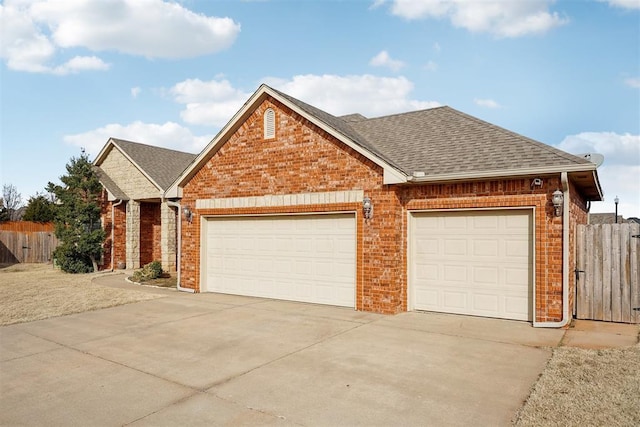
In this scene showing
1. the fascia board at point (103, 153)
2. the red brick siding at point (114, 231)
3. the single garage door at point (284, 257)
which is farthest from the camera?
the fascia board at point (103, 153)

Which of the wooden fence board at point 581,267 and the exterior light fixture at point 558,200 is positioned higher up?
the exterior light fixture at point 558,200

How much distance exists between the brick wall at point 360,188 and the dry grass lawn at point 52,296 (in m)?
2.43

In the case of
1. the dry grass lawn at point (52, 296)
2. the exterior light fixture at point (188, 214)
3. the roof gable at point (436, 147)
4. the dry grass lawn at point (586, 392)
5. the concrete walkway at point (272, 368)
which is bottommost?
the dry grass lawn at point (52, 296)

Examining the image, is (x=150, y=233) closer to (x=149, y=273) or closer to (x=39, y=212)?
(x=149, y=273)

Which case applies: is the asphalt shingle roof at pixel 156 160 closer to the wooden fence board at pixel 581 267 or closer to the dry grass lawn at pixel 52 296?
the dry grass lawn at pixel 52 296

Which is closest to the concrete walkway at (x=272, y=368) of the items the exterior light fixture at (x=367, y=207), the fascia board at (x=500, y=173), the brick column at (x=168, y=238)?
the exterior light fixture at (x=367, y=207)

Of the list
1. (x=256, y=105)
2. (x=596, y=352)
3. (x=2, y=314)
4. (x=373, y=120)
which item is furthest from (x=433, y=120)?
(x=2, y=314)

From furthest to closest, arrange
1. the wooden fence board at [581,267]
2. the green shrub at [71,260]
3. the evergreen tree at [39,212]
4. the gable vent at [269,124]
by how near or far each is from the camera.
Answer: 1. the evergreen tree at [39,212]
2. the green shrub at [71,260]
3. the gable vent at [269,124]
4. the wooden fence board at [581,267]

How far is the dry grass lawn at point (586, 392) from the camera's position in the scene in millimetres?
4207

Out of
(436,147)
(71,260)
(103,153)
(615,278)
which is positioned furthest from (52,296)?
(615,278)

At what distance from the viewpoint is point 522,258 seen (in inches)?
343

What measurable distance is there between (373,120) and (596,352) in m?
9.44

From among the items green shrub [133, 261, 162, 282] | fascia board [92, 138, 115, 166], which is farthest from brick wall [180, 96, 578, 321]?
fascia board [92, 138, 115, 166]

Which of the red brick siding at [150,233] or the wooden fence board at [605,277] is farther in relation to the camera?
the red brick siding at [150,233]
